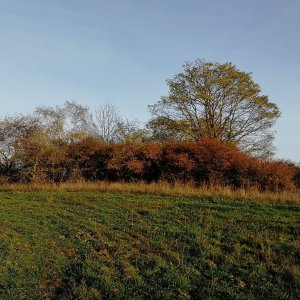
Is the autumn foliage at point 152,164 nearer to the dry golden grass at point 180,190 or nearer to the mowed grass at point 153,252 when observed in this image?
the dry golden grass at point 180,190

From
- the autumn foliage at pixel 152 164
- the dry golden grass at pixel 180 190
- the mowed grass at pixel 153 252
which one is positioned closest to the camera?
the mowed grass at pixel 153 252

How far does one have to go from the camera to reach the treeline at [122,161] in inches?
1038

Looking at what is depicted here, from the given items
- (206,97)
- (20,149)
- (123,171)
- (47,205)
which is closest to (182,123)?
(206,97)

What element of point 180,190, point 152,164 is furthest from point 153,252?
point 152,164

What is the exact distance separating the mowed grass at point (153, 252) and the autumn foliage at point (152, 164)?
34.1 ft

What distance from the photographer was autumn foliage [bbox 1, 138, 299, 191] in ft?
86.1

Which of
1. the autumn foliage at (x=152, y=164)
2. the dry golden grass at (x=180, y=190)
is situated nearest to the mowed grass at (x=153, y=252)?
the dry golden grass at (x=180, y=190)

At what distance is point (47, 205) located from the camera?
17781 mm

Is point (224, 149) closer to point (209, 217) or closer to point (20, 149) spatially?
point (209, 217)

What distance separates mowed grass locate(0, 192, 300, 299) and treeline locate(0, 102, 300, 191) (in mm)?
10576

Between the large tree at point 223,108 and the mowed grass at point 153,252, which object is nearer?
the mowed grass at point 153,252

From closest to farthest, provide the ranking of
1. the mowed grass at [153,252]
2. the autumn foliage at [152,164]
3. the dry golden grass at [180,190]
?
the mowed grass at [153,252] < the dry golden grass at [180,190] < the autumn foliage at [152,164]

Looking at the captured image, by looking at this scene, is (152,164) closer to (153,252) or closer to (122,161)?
(122,161)

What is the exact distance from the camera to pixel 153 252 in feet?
34.4
